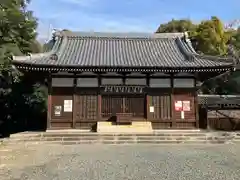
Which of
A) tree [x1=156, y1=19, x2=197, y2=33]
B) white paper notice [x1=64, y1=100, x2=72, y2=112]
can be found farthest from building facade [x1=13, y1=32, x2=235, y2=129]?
tree [x1=156, y1=19, x2=197, y2=33]

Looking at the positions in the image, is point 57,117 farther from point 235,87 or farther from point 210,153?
point 235,87

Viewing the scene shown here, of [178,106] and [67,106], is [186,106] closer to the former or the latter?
[178,106]

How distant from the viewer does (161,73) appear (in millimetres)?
19797

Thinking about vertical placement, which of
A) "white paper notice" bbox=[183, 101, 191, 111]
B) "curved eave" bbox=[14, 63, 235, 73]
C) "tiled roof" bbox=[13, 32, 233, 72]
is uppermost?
"tiled roof" bbox=[13, 32, 233, 72]

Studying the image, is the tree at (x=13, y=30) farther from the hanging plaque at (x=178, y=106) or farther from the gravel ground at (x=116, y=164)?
the hanging plaque at (x=178, y=106)

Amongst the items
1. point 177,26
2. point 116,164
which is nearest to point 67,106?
point 116,164

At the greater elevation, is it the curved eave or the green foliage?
the green foliage

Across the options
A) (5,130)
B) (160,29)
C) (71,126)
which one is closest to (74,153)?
(71,126)

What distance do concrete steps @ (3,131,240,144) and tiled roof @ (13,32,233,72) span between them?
4.16 meters

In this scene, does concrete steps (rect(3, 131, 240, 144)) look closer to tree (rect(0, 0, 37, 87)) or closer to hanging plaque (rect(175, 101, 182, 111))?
hanging plaque (rect(175, 101, 182, 111))

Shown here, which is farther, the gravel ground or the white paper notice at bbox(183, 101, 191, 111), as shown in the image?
the white paper notice at bbox(183, 101, 191, 111)

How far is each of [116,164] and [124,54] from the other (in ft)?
41.8

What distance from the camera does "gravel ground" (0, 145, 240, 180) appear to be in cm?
812

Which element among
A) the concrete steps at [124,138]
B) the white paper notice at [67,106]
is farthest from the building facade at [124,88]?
the concrete steps at [124,138]
